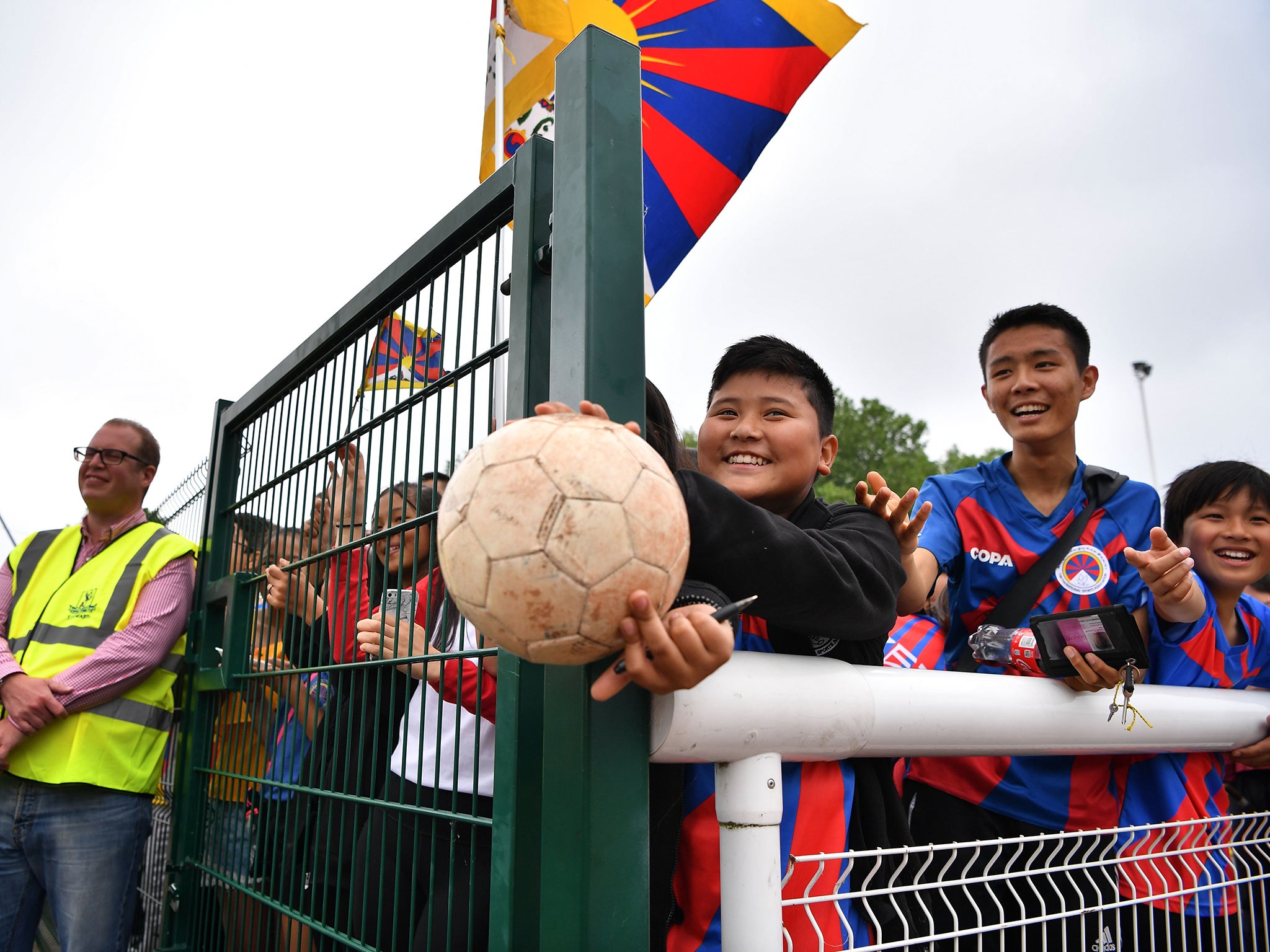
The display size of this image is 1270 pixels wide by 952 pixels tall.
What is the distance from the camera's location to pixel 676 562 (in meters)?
1.09

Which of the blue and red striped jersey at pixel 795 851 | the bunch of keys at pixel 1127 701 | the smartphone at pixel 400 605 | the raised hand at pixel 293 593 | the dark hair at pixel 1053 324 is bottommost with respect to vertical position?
the blue and red striped jersey at pixel 795 851

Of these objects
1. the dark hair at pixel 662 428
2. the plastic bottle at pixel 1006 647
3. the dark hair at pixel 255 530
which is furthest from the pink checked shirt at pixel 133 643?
the plastic bottle at pixel 1006 647

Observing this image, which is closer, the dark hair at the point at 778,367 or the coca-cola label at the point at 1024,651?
the dark hair at the point at 778,367

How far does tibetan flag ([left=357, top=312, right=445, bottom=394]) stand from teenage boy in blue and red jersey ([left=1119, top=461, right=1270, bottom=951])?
175 cm

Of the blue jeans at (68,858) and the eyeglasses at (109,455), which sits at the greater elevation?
the eyeglasses at (109,455)

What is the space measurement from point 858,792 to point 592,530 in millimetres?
1040

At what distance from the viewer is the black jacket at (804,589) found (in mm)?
1371

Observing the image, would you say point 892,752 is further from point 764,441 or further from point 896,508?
point 764,441

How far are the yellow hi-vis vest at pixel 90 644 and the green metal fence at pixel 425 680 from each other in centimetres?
32

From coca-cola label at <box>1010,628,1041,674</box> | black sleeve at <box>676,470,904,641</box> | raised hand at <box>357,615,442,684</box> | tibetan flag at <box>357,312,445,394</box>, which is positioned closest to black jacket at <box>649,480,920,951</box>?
black sleeve at <box>676,470,904,641</box>

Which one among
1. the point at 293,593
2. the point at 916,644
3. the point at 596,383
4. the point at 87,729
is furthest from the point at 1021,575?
the point at 87,729

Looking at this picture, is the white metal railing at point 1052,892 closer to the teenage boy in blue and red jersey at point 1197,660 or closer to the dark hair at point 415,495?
the teenage boy in blue and red jersey at point 1197,660

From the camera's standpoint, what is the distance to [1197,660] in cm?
237

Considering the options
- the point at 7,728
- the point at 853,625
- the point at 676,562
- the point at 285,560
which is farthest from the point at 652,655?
the point at 7,728
